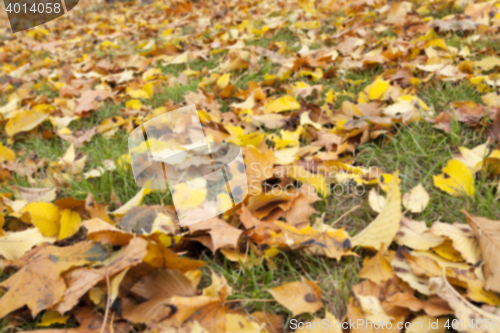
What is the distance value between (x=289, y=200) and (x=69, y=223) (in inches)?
27.2

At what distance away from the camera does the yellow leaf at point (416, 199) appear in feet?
3.28

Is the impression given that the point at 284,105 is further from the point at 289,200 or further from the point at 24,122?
the point at 24,122

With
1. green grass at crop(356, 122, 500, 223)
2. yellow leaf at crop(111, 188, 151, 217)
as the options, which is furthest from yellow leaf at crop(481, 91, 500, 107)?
yellow leaf at crop(111, 188, 151, 217)

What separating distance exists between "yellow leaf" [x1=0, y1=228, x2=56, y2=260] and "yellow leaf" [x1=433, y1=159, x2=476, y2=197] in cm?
124

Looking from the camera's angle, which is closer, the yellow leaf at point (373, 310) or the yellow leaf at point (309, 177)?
the yellow leaf at point (373, 310)

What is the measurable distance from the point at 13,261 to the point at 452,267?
113 centimetres

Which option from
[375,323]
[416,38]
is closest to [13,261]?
[375,323]

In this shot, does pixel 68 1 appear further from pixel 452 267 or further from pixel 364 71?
pixel 452 267

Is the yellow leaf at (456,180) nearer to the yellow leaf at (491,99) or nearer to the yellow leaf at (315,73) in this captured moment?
the yellow leaf at (491,99)

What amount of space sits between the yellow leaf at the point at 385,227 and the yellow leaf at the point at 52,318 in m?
0.74

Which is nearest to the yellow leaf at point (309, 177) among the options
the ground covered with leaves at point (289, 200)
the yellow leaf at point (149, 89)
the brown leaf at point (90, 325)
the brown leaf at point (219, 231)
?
the ground covered with leaves at point (289, 200)

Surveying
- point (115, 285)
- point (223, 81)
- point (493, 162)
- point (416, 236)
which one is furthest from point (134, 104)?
point (493, 162)

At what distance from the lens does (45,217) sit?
100cm

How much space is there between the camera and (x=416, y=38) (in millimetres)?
2104
